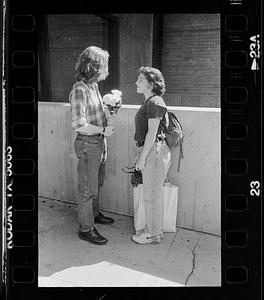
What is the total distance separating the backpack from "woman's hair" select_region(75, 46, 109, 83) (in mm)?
314

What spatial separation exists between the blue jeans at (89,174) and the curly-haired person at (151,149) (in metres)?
0.16

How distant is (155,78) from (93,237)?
68cm

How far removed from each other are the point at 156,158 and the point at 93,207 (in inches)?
13.6

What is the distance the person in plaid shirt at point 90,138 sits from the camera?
1.66 metres

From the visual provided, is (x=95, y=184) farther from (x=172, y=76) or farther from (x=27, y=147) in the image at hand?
(x=172, y=76)

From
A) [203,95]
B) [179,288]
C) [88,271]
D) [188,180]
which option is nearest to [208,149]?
[188,180]

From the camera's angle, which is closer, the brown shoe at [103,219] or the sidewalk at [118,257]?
the sidewalk at [118,257]

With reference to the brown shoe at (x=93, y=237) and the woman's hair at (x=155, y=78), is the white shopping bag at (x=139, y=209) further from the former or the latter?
the woman's hair at (x=155, y=78)

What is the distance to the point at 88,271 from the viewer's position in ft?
5.22

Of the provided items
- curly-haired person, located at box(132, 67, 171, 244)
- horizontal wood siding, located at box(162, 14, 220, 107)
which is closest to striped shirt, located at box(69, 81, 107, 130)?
curly-haired person, located at box(132, 67, 171, 244)

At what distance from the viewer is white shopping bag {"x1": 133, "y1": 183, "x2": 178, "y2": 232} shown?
1.70 m
